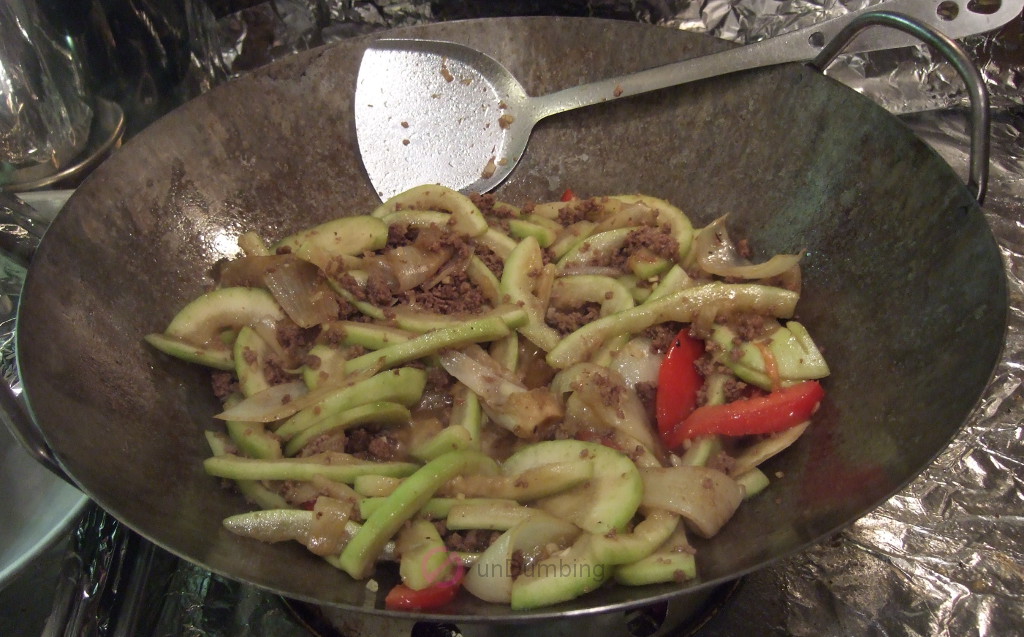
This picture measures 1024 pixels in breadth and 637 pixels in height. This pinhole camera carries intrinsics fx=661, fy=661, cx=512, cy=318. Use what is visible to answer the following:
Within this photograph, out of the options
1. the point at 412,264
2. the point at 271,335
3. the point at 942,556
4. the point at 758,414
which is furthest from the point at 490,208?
the point at 942,556

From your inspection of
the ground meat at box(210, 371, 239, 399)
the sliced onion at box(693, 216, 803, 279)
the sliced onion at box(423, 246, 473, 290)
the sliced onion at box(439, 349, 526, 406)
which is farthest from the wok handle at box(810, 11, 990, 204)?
the ground meat at box(210, 371, 239, 399)

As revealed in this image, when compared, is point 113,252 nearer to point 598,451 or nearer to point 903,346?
point 598,451

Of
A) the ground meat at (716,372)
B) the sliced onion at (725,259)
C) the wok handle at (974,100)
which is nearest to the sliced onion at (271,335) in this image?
the ground meat at (716,372)

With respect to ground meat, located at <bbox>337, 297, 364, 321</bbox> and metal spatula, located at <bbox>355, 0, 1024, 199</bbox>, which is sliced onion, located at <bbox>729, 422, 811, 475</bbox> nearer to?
ground meat, located at <bbox>337, 297, 364, 321</bbox>

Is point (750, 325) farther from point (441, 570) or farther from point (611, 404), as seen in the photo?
point (441, 570)

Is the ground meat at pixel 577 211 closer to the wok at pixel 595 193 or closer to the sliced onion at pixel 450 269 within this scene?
the wok at pixel 595 193

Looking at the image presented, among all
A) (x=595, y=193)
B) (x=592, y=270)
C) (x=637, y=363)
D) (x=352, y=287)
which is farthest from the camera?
(x=595, y=193)
